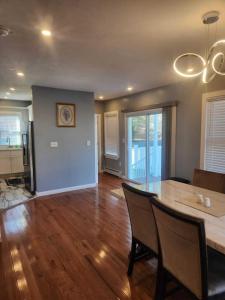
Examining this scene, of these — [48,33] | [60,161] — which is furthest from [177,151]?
[48,33]

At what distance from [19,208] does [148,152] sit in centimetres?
323

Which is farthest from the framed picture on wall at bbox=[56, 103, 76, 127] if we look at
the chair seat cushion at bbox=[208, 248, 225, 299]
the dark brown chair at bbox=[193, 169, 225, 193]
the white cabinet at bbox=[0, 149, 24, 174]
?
the chair seat cushion at bbox=[208, 248, 225, 299]

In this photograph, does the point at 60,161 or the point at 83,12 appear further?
the point at 60,161

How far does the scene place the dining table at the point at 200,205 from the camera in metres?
1.37

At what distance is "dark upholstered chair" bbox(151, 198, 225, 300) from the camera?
4.03 feet

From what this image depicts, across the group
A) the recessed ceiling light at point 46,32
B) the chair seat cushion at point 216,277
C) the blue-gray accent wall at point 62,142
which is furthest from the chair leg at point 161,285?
the blue-gray accent wall at point 62,142

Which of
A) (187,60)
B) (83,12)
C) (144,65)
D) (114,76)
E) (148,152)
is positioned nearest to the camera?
(83,12)

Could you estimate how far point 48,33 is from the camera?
209 cm

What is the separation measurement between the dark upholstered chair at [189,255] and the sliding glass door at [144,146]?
142 inches

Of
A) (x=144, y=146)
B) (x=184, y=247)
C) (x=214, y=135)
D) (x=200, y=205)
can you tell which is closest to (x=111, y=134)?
(x=144, y=146)

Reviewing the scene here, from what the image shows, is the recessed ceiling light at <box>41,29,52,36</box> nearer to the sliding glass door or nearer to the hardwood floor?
the hardwood floor

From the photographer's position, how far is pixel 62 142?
492cm

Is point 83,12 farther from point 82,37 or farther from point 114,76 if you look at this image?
point 114,76

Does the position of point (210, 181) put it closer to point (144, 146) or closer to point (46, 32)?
point (46, 32)
